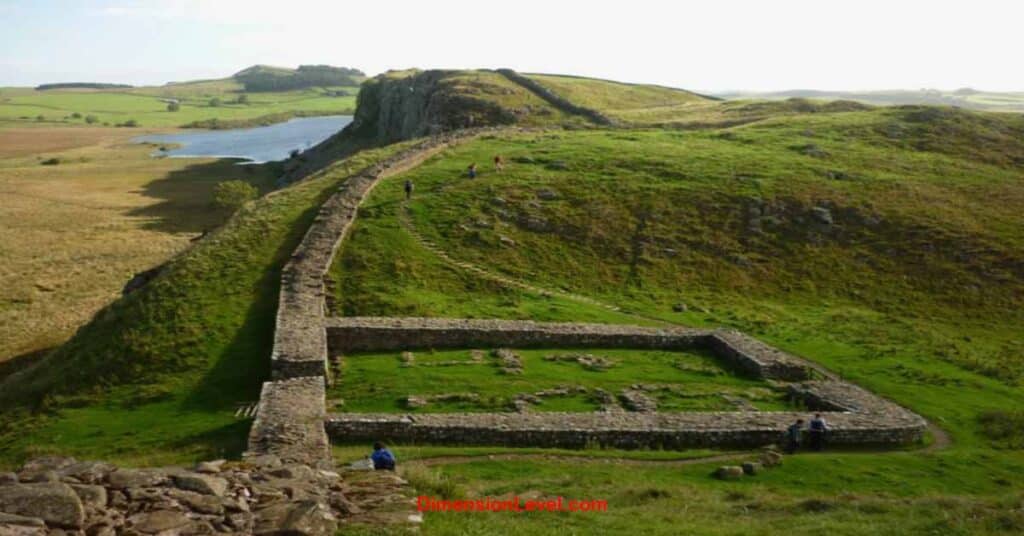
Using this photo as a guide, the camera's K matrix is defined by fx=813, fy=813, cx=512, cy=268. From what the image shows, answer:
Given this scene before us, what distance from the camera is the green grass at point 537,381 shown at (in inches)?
1126

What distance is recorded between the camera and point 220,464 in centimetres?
1706

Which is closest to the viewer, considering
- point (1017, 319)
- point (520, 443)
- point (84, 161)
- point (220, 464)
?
point (220, 464)

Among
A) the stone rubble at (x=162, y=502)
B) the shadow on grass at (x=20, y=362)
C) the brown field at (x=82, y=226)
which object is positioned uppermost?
the stone rubble at (x=162, y=502)

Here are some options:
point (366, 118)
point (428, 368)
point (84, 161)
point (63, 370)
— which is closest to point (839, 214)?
point (428, 368)

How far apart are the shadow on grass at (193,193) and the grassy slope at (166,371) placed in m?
46.3

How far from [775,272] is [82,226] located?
7051 cm

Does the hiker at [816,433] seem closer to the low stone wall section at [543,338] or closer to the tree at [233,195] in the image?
the low stone wall section at [543,338]

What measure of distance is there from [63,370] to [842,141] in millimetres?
62174

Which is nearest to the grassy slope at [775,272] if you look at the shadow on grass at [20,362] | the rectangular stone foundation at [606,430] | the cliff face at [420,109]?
the rectangular stone foundation at [606,430]

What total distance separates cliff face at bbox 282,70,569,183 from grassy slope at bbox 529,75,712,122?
6.28 metres

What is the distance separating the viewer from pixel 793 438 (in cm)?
2566

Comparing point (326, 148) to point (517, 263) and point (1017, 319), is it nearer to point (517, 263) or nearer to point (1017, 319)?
point (517, 263)

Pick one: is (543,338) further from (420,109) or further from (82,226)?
(420,109)

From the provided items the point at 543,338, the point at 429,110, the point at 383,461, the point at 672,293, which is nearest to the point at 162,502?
the point at 383,461
